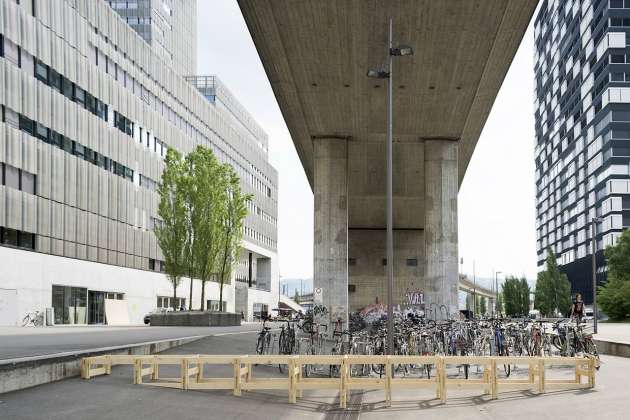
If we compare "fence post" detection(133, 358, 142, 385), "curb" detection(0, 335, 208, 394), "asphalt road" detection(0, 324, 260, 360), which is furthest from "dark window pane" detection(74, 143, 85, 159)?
"fence post" detection(133, 358, 142, 385)

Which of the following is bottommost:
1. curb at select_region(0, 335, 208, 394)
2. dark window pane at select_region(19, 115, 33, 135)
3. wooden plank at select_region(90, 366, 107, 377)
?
wooden plank at select_region(90, 366, 107, 377)

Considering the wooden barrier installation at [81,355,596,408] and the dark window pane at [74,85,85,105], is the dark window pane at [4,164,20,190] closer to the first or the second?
the dark window pane at [74,85,85,105]

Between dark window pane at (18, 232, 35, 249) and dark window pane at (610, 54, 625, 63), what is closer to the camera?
dark window pane at (18, 232, 35, 249)

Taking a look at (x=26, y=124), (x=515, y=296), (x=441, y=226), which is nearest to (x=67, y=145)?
(x=26, y=124)

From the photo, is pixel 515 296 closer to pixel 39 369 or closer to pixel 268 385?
pixel 268 385

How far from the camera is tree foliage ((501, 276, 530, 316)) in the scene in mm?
125438

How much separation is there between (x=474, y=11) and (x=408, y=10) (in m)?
2.09

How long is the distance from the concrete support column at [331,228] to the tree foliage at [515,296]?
93.3m

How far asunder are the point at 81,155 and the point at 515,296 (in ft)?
301

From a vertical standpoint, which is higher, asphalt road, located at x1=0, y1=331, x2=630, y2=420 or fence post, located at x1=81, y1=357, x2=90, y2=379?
fence post, located at x1=81, y1=357, x2=90, y2=379

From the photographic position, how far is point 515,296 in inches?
4953

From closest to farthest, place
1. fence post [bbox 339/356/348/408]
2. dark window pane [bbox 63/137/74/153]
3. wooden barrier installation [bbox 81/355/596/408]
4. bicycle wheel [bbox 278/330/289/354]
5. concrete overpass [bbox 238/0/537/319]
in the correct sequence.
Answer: fence post [bbox 339/356/348/408] < wooden barrier installation [bbox 81/355/596/408] < bicycle wheel [bbox 278/330/289/354] < concrete overpass [bbox 238/0/537/319] < dark window pane [bbox 63/137/74/153]

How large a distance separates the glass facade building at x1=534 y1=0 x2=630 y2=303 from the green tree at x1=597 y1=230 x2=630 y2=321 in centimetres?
2840

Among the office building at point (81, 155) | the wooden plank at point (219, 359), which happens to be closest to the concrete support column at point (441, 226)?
the office building at point (81, 155)
